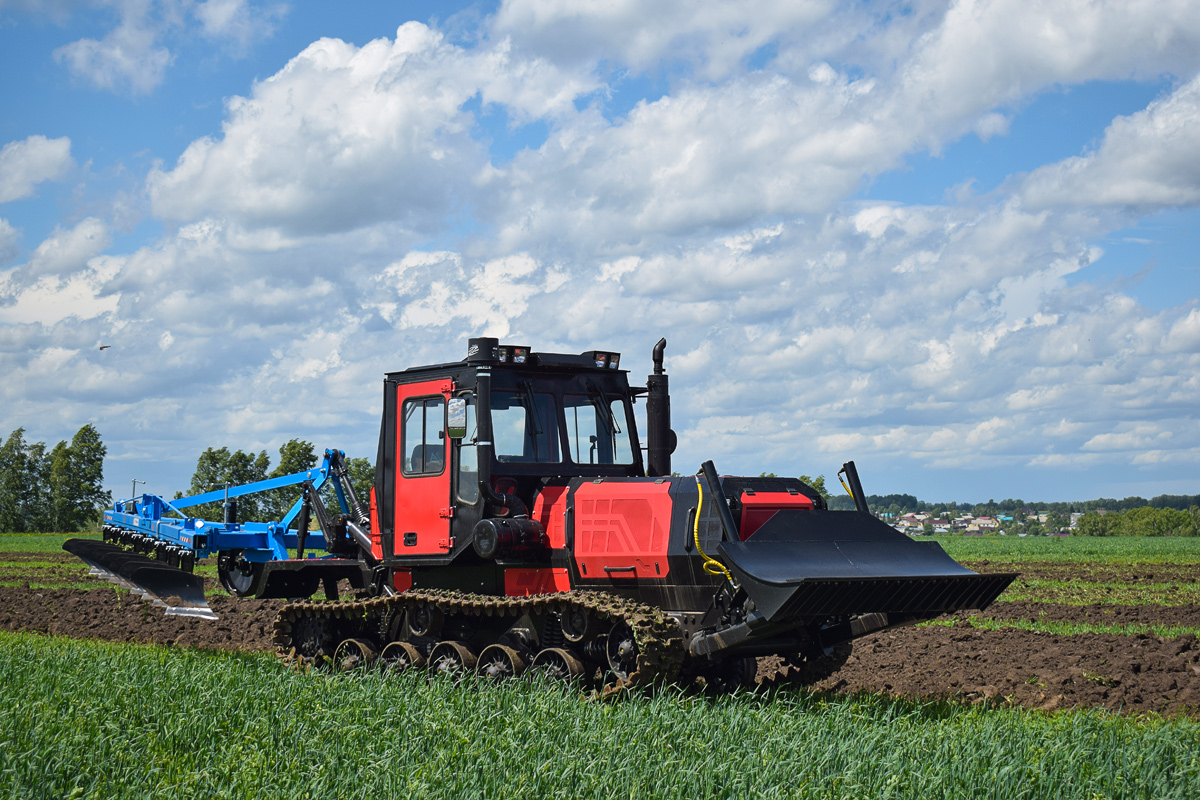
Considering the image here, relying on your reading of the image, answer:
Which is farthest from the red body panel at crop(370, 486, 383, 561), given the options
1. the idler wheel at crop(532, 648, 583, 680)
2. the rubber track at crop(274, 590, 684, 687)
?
the idler wheel at crop(532, 648, 583, 680)

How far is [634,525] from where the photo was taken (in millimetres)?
10102

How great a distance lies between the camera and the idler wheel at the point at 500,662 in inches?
407

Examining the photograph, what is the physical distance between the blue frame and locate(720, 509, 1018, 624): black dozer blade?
6.23 m

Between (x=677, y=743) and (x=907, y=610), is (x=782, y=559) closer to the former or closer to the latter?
(x=907, y=610)

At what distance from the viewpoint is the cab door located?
37.0 feet

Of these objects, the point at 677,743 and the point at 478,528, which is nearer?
the point at 677,743

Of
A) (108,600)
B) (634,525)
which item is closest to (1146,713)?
(634,525)

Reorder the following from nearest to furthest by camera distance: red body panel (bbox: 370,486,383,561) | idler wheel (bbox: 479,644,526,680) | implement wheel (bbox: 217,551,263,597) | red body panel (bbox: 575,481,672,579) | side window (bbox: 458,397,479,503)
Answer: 1. red body panel (bbox: 575,481,672,579)
2. idler wheel (bbox: 479,644,526,680)
3. side window (bbox: 458,397,479,503)
4. red body panel (bbox: 370,486,383,561)
5. implement wheel (bbox: 217,551,263,597)

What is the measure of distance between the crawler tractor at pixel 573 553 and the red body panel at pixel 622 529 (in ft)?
0.06

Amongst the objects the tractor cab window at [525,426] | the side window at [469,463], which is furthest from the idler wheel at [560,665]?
the tractor cab window at [525,426]

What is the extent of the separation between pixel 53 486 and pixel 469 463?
80.0 meters

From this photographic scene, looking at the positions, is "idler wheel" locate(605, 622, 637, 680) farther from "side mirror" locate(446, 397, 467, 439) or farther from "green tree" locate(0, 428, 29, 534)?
"green tree" locate(0, 428, 29, 534)

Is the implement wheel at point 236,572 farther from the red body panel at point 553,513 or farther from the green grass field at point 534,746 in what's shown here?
the red body panel at point 553,513

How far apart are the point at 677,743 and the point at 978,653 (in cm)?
796
